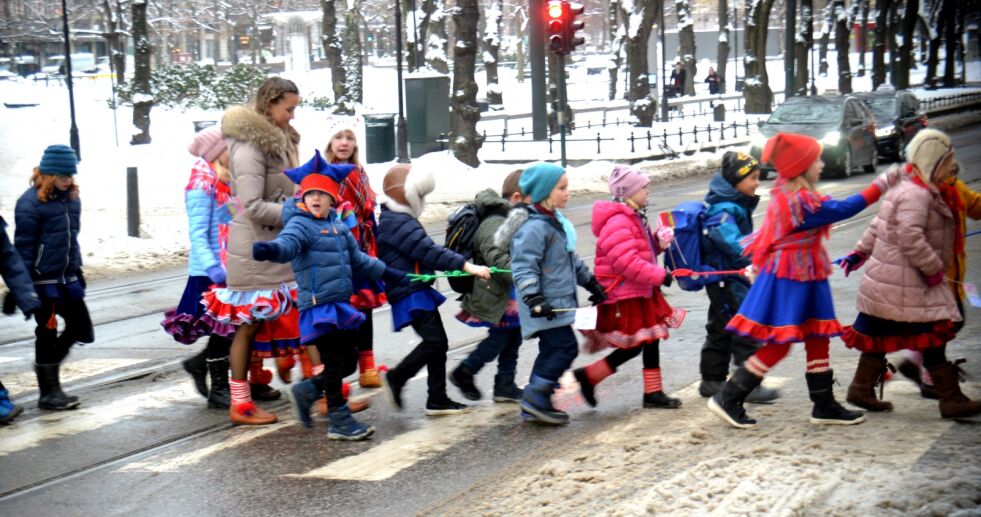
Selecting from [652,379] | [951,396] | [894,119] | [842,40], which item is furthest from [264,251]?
[842,40]

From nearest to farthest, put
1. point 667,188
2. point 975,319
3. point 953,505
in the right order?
point 953,505 < point 975,319 < point 667,188

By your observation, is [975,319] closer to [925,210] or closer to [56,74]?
[925,210]

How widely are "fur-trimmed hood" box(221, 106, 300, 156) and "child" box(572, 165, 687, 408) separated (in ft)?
6.13

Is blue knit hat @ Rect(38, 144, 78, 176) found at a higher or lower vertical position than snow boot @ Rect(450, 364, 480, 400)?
higher

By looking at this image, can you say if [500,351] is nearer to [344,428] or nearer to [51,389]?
[344,428]

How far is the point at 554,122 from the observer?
37.4m

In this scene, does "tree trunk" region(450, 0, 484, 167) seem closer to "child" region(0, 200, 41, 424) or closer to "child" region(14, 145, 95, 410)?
"child" region(14, 145, 95, 410)

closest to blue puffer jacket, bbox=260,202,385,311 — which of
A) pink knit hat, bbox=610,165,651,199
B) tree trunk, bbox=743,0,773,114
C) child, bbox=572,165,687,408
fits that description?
child, bbox=572,165,687,408

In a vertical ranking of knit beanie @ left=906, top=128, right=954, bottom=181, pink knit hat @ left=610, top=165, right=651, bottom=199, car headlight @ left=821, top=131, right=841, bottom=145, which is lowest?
car headlight @ left=821, top=131, right=841, bottom=145

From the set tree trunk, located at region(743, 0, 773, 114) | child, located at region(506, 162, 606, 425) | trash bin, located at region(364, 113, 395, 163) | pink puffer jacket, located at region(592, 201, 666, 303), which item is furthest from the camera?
tree trunk, located at region(743, 0, 773, 114)

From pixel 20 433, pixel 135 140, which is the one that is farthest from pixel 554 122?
Result: pixel 20 433

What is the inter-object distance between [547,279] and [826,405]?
157 centimetres

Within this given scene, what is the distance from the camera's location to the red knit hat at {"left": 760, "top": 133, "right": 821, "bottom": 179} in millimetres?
6023

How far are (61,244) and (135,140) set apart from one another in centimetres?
2670
